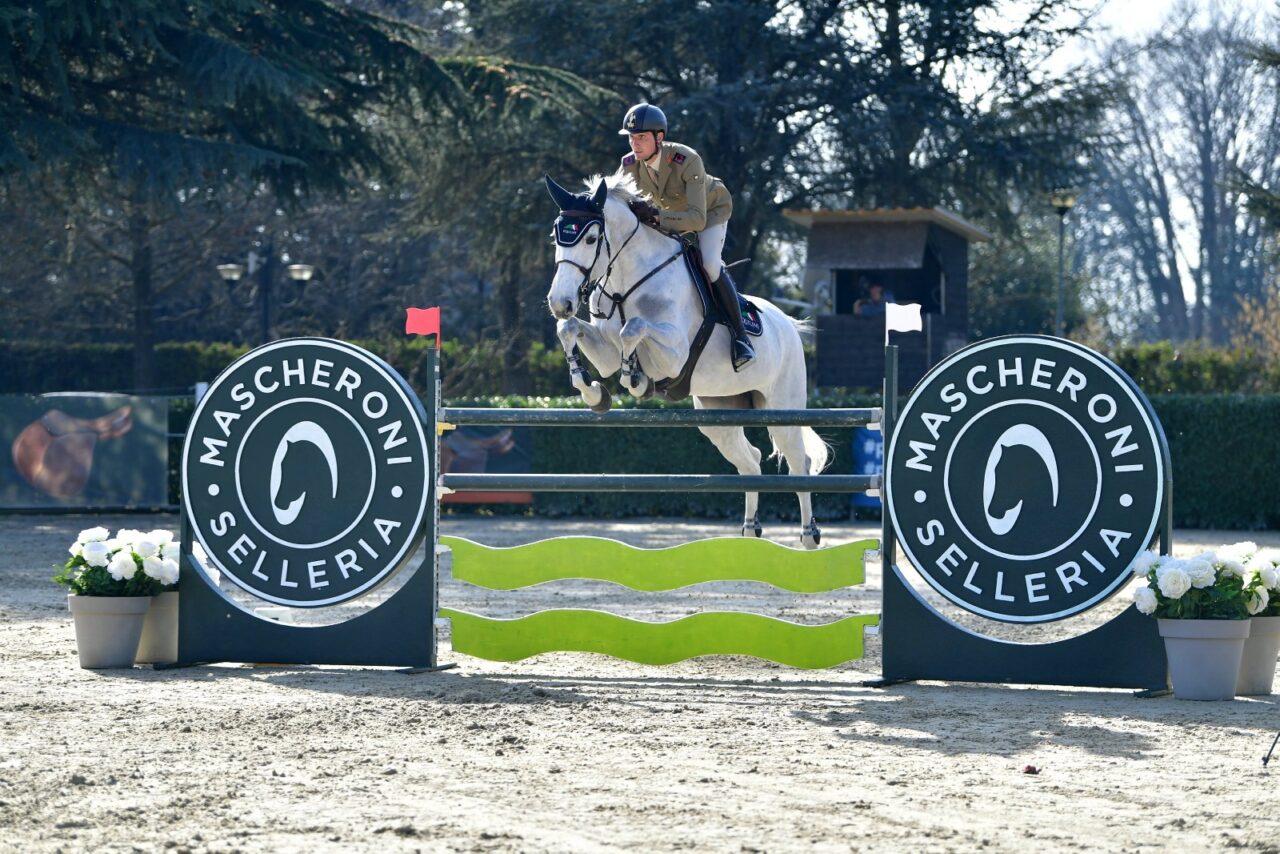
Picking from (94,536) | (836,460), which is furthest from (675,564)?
(836,460)

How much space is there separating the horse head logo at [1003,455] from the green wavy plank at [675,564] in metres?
0.49

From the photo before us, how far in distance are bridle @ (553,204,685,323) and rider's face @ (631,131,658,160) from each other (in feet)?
0.98

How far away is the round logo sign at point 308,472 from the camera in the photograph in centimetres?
657

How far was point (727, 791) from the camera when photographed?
415cm

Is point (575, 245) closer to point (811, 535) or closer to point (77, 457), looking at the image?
point (811, 535)

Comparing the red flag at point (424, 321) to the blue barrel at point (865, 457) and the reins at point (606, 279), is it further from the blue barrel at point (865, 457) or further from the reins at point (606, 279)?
the blue barrel at point (865, 457)

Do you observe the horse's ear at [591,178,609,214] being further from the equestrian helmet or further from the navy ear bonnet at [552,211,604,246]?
the equestrian helmet

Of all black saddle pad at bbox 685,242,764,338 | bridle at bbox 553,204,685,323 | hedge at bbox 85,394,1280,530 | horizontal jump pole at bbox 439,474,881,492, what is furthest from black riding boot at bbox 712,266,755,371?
hedge at bbox 85,394,1280,530

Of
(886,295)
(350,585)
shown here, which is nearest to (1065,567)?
(350,585)

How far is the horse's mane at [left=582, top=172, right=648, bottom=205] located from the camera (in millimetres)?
7020

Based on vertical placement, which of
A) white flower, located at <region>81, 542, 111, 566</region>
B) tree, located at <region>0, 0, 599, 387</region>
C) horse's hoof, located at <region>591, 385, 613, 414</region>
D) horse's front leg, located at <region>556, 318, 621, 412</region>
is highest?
tree, located at <region>0, 0, 599, 387</region>

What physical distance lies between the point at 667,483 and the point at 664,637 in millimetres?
658

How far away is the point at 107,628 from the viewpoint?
6645 mm

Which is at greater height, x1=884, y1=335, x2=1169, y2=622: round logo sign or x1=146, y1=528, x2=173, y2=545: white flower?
x1=884, y1=335, x2=1169, y2=622: round logo sign
